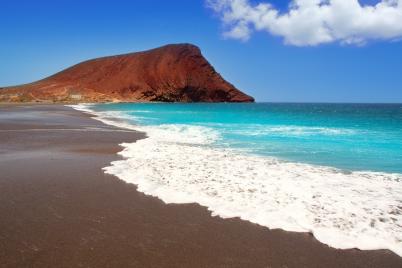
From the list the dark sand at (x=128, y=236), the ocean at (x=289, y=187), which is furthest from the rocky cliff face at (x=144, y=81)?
the dark sand at (x=128, y=236)

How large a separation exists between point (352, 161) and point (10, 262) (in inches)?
387

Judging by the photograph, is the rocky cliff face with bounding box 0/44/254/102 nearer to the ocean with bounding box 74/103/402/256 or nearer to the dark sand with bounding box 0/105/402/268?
the ocean with bounding box 74/103/402/256

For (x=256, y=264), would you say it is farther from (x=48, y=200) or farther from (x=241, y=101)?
(x=241, y=101)

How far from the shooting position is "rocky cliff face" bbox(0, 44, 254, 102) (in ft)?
312

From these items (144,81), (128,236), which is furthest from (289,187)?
(144,81)

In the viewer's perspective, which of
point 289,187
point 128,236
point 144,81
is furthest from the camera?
point 144,81

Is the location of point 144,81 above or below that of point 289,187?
above

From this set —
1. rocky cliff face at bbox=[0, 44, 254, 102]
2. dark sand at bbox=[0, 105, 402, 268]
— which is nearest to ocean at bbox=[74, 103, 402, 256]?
dark sand at bbox=[0, 105, 402, 268]

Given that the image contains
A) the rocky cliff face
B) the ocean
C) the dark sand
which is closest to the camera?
the dark sand

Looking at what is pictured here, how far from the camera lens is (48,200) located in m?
A: 5.80

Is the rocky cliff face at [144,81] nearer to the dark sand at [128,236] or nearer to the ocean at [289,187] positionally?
the ocean at [289,187]

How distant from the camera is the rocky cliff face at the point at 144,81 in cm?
9512

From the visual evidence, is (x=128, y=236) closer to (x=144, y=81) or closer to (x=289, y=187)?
(x=289, y=187)

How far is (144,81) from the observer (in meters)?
106
